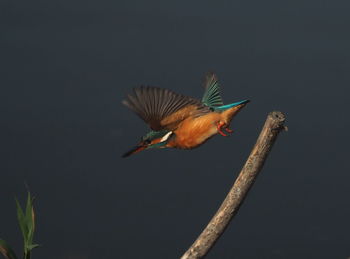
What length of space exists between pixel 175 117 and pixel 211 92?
210 millimetres

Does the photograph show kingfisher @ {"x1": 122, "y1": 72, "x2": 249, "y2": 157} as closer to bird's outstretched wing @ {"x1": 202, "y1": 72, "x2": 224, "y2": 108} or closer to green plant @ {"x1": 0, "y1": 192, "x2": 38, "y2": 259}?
bird's outstretched wing @ {"x1": 202, "y1": 72, "x2": 224, "y2": 108}

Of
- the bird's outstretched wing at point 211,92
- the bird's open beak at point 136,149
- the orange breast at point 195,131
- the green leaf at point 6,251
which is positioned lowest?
the green leaf at point 6,251

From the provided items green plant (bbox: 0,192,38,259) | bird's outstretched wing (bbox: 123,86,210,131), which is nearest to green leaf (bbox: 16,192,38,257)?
green plant (bbox: 0,192,38,259)

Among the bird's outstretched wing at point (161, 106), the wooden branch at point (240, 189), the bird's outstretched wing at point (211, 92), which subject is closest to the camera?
the bird's outstretched wing at point (161, 106)

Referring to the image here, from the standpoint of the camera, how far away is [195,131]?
2.13 m

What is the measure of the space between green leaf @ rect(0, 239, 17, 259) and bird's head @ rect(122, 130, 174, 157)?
950 mm

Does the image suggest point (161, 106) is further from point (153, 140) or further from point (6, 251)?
point (6, 251)

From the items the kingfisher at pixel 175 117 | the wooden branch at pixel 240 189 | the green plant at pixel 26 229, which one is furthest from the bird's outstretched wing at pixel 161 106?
the green plant at pixel 26 229

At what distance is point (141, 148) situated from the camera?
2162mm

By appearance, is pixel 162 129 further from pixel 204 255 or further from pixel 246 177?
pixel 204 255

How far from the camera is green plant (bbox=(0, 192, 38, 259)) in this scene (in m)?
2.82

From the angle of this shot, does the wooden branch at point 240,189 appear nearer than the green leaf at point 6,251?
Yes

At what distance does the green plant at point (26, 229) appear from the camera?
2.82m

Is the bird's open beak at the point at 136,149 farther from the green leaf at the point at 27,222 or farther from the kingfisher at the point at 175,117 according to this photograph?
the green leaf at the point at 27,222
